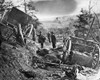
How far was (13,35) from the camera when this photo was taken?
11.8m

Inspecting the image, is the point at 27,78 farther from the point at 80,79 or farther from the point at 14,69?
the point at 80,79

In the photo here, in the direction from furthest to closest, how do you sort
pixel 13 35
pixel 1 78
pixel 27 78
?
pixel 13 35, pixel 27 78, pixel 1 78

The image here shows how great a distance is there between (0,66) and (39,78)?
182 centimetres

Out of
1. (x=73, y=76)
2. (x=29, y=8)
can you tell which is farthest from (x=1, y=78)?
(x=29, y=8)

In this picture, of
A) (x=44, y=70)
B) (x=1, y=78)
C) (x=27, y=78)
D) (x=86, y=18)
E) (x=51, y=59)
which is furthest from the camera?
(x=86, y=18)

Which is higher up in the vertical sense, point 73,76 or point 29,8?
point 29,8

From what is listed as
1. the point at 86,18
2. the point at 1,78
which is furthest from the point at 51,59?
the point at 86,18

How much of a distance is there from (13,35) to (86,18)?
1853 cm

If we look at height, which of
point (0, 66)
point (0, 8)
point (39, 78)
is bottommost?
point (39, 78)

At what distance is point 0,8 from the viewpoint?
750 inches

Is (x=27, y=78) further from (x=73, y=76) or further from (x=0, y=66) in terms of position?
(x=73, y=76)

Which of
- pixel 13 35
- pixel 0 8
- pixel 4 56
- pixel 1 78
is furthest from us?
pixel 0 8

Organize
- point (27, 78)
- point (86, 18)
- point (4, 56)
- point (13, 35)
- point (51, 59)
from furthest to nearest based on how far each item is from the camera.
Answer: point (86, 18), point (13, 35), point (51, 59), point (4, 56), point (27, 78)

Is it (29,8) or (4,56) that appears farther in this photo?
(29,8)
